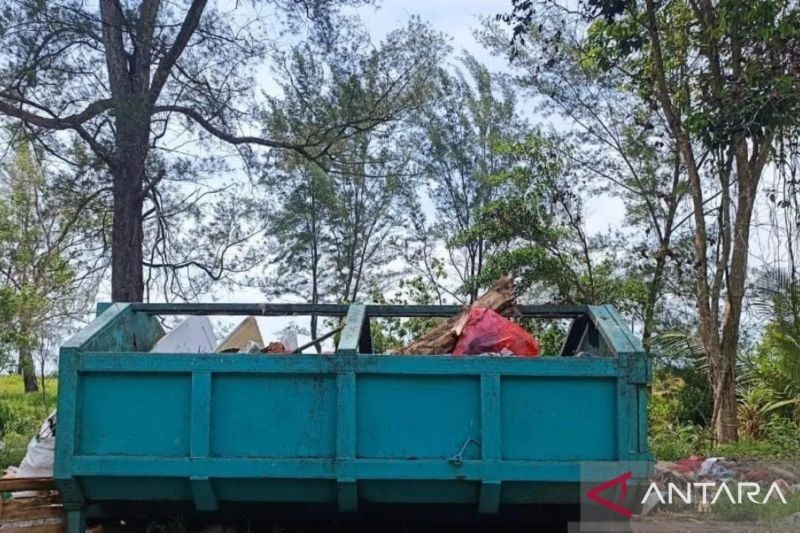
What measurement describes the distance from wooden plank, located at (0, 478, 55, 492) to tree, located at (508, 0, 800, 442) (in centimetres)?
581

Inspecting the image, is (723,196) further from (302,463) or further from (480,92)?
(480,92)

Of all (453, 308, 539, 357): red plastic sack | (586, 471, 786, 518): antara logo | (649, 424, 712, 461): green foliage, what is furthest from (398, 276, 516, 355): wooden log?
(649, 424, 712, 461): green foliage

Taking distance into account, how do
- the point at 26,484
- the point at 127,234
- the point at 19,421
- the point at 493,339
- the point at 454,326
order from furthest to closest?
the point at 19,421 → the point at 127,234 → the point at 454,326 → the point at 493,339 → the point at 26,484

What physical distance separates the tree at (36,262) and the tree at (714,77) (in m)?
7.74

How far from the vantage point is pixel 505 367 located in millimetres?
3260

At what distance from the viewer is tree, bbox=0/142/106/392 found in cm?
1290

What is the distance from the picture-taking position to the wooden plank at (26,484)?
337 centimetres

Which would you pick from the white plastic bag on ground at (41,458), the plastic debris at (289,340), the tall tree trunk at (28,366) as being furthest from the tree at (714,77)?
the tall tree trunk at (28,366)

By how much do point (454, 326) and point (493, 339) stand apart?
0.28 m

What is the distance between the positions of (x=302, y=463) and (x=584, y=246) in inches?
485

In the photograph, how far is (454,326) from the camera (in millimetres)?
4031

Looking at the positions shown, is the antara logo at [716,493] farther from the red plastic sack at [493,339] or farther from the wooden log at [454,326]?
the red plastic sack at [493,339]

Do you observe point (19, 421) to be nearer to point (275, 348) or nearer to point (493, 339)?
point (275, 348)

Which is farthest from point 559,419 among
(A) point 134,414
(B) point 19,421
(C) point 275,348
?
(B) point 19,421
